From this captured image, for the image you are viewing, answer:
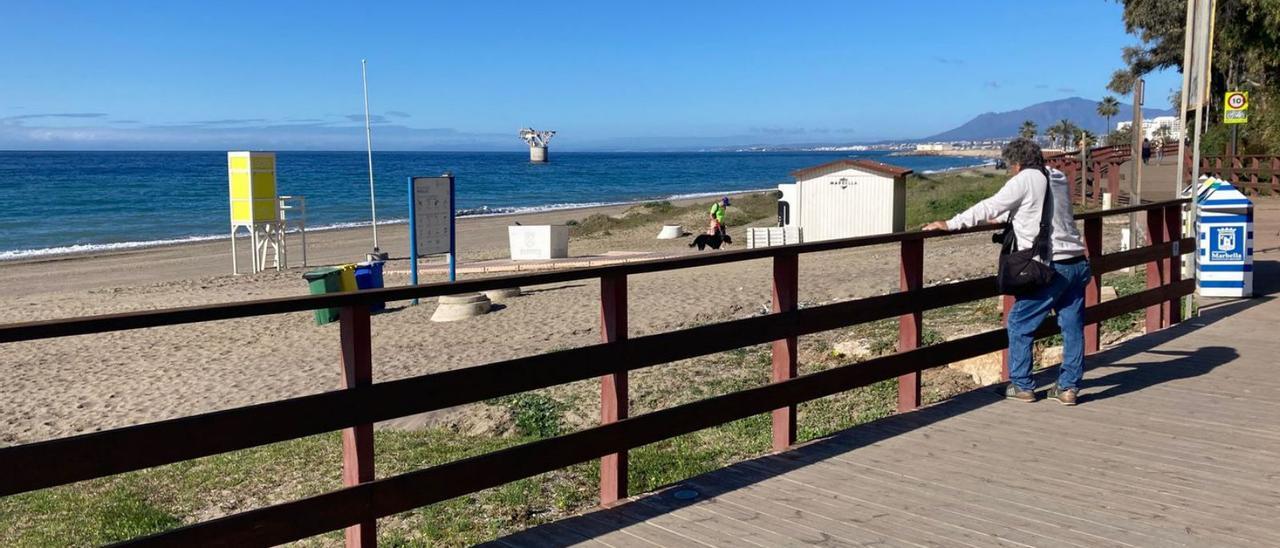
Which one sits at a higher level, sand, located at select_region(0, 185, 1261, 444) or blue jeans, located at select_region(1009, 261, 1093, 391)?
blue jeans, located at select_region(1009, 261, 1093, 391)

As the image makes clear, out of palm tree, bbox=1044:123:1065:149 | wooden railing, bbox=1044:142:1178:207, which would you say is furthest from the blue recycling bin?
palm tree, bbox=1044:123:1065:149

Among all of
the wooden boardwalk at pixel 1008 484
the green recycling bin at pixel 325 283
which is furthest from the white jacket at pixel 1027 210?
the green recycling bin at pixel 325 283

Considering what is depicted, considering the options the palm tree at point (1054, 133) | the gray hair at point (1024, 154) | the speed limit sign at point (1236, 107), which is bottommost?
the gray hair at point (1024, 154)

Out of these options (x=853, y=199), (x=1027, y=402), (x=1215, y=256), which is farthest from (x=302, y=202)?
(x=1027, y=402)

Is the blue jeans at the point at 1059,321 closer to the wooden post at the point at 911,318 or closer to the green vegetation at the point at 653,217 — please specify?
the wooden post at the point at 911,318

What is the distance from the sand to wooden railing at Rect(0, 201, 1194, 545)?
3.55 metres

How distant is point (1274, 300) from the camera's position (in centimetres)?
1156

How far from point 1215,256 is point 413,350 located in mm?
8617

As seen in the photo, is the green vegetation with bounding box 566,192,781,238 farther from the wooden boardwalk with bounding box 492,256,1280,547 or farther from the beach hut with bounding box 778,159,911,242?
the wooden boardwalk with bounding box 492,256,1280,547

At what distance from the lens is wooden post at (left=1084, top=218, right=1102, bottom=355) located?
26.8 ft

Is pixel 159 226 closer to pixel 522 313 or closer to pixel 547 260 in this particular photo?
pixel 547 260

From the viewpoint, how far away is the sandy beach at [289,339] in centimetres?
1075

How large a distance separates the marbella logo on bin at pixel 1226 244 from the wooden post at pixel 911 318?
6.23 metres

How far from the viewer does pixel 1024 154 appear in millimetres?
6480
